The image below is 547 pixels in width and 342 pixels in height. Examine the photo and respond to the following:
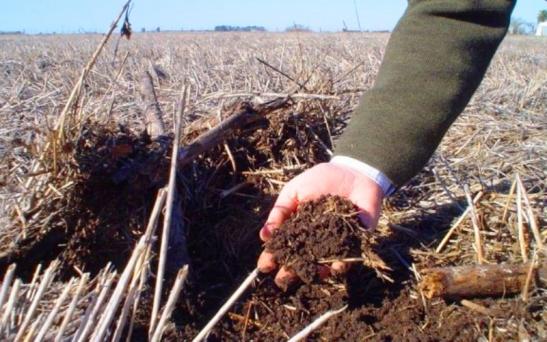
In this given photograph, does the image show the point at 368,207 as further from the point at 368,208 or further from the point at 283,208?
the point at 283,208

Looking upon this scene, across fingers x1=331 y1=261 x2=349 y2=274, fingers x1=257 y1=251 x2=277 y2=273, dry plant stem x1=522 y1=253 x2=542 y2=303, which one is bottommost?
dry plant stem x1=522 y1=253 x2=542 y2=303

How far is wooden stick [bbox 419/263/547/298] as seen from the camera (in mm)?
1712

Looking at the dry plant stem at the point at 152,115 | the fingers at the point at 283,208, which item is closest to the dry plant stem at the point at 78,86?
the dry plant stem at the point at 152,115

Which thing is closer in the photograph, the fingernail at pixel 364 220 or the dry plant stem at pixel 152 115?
the fingernail at pixel 364 220

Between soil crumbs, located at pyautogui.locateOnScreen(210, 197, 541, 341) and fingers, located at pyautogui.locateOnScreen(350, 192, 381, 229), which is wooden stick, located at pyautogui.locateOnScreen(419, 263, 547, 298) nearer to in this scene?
soil crumbs, located at pyautogui.locateOnScreen(210, 197, 541, 341)

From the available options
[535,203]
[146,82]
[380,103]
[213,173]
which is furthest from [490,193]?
[146,82]

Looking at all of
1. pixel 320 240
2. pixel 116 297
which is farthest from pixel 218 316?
pixel 320 240

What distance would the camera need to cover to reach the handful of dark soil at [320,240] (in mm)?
1663

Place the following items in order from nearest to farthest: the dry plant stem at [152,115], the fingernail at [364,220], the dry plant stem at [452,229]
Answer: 1. the fingernail at [364,220]
2. the dry plant stem at [452,229]
3. the dry plant stem at [152,115]

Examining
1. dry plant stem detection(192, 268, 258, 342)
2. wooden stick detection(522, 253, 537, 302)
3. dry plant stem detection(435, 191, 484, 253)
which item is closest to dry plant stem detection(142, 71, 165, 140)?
dry plant stem detection(192, 268, 258, 342)

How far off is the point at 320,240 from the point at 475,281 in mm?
526

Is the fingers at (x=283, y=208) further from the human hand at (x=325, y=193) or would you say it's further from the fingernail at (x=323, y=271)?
the fingernail at (x=323, y=271)

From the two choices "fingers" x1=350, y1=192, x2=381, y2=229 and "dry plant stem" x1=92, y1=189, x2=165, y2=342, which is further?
"fingers" x1=350, y1=192, x2=381, y2=229

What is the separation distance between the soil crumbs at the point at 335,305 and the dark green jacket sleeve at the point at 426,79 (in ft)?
0.73
